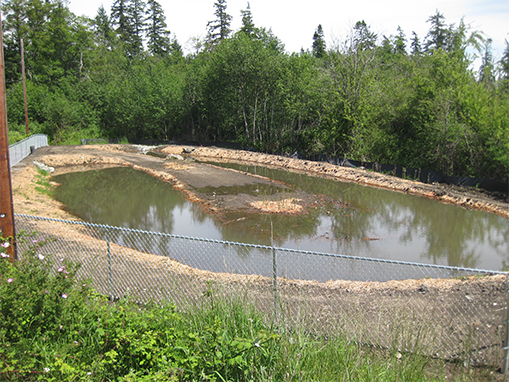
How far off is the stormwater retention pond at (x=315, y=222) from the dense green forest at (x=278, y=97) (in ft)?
18.9

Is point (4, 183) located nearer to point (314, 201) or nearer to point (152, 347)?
point (152, 347)

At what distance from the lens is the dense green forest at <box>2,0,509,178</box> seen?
22.5 meters

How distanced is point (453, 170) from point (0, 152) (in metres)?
Answer: 22.6

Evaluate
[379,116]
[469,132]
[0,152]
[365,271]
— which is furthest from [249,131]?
[0,152]

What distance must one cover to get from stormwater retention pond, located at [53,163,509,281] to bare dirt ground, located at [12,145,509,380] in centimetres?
74

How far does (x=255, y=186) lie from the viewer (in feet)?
69.4

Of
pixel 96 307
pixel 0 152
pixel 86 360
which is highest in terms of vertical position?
pixel 0 152

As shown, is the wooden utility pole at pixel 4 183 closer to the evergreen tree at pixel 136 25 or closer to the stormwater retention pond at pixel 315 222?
the stormwater retention pond at pixel 315 222

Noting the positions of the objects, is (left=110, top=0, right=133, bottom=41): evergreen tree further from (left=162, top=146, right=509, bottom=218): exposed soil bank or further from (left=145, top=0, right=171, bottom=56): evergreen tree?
(left=162, top=146, right=509, bottom=218): exposed soil bank

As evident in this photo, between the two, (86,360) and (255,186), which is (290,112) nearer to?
(255,186)

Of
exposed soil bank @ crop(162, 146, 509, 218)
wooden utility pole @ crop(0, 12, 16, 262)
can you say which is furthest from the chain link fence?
exposed soil bank @ crop(162, 146, 509, 218)

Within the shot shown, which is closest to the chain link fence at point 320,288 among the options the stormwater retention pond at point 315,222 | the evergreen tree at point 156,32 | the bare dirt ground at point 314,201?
the bare dirt ground at point 314,201

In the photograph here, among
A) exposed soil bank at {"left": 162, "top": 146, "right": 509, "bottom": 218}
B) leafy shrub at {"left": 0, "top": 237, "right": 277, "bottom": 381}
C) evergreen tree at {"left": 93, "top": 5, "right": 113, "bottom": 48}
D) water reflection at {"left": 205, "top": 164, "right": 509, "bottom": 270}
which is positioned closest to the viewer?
leafy shrub at {"left": 0, "top": 237, "right": 277, "bottom": 381}

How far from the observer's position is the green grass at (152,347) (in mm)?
3854
